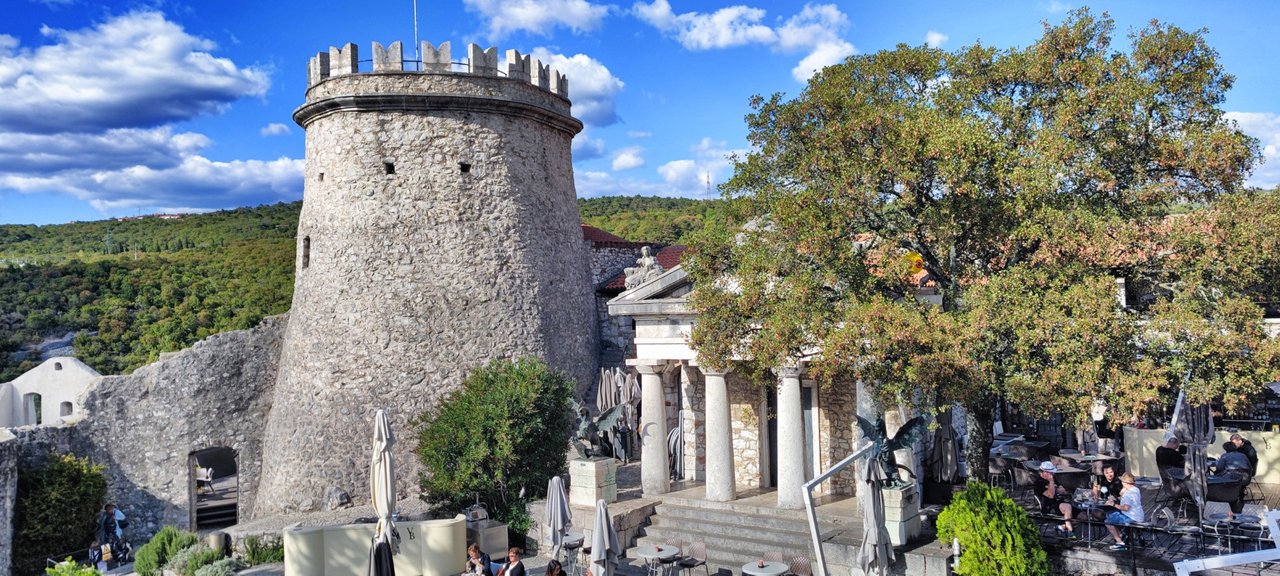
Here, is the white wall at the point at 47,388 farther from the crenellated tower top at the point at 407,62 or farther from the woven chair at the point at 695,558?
the woven chair at the point at 695,558

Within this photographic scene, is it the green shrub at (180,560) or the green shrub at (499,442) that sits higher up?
the green shrub at (499,442)

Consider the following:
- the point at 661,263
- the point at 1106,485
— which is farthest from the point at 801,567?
the point at 661,263

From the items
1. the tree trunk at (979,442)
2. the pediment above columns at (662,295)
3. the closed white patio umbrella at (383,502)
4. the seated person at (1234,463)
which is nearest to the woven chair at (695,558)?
the pediment above columns at (662,295)

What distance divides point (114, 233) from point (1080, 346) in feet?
214

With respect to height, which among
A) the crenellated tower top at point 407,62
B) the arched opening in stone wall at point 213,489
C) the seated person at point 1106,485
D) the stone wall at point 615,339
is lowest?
the arched opening in stone wall at point 213,489

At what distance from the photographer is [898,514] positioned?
12.9 m

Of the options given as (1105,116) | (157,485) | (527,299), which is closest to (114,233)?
(157,485)

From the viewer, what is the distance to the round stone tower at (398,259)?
822 inches

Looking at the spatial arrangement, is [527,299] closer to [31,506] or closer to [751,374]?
[751,374]

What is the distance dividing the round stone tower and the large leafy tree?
958 centimetres

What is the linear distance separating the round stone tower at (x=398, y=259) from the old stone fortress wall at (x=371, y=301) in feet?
0.11

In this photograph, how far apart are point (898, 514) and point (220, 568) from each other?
1212cm

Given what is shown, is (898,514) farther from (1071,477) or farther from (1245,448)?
(1245,448)

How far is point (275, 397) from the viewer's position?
22.4m
